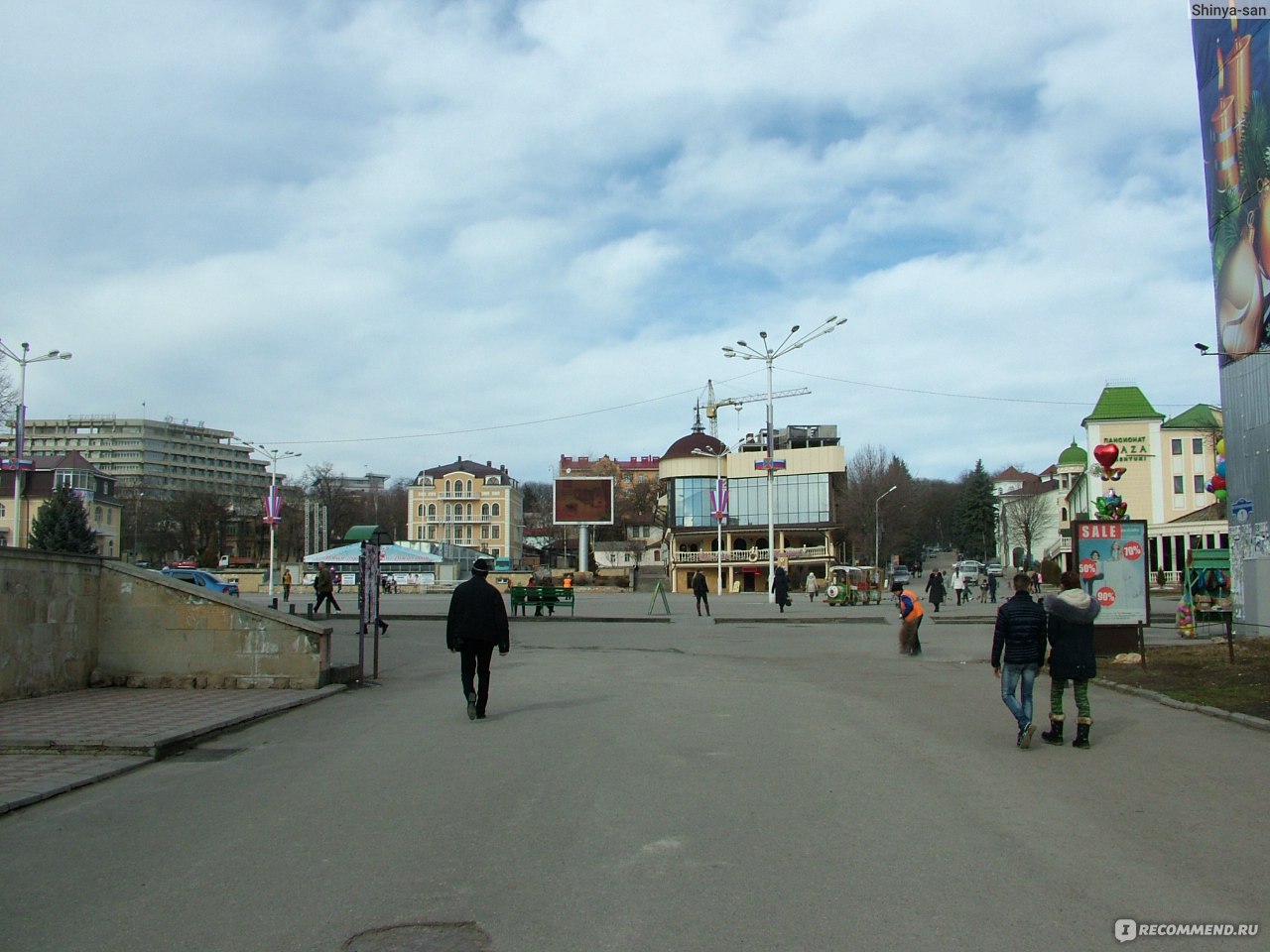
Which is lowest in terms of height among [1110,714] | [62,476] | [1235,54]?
[1110,714]

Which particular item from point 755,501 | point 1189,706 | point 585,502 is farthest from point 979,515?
point 1189,706

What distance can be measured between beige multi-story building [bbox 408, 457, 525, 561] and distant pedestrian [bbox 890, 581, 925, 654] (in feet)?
364

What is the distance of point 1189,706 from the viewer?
1170 centimetres

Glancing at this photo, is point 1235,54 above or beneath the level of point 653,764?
above

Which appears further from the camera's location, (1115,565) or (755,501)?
(755,501)

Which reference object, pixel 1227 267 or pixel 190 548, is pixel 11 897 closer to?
pixel 1227 267

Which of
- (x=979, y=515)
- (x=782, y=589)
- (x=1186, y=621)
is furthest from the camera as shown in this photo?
(x=979, y=515)

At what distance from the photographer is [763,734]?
32.3 feet

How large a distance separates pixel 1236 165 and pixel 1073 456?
7932 cm

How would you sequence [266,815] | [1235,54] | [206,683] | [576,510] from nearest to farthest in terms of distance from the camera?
[266,815] → [206,683] → [1235,54] → [576,510]

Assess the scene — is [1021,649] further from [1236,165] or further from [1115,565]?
[1236,165]

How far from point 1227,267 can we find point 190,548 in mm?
92823

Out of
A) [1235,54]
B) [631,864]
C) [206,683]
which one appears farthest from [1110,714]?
[1235,54]

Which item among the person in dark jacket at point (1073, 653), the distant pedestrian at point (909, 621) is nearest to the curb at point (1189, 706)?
the person in dark jacket at point (1073, 653)
